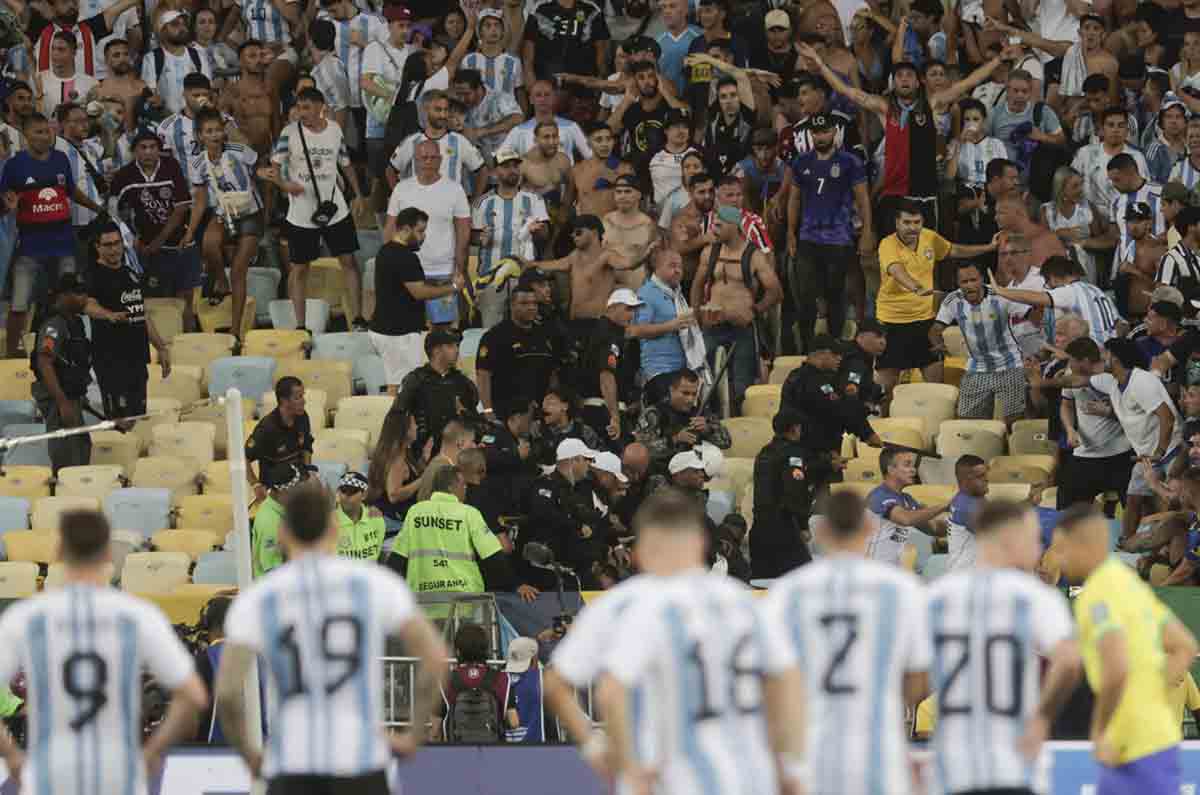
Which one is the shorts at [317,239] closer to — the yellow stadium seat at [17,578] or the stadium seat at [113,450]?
the stadium seat at [113,450]

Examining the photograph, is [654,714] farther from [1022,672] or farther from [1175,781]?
[1175,781]

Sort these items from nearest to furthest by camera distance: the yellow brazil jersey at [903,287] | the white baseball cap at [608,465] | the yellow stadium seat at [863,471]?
1. the white baseball cap at [608,465]
2. the yellow stadium seat at [863,471]
3. the yellow brazil jersey at [903,287]

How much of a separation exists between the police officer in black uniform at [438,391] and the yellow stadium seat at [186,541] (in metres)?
1.75

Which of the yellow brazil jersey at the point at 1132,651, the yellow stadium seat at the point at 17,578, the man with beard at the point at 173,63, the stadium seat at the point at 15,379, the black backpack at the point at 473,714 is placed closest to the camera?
the yellow brazil jersey at the point at 1132,651

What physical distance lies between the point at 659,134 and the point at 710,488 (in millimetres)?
3760

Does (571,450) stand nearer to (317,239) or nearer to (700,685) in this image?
(317,239)

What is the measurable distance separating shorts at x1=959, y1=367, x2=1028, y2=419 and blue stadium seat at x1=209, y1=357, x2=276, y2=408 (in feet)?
17.2

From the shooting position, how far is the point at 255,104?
21344 millimetres

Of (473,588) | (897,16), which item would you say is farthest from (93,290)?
(897,16)

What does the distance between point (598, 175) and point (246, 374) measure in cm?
308

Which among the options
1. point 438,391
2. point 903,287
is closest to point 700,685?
point 438,391

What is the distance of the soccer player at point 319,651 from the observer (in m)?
9.53

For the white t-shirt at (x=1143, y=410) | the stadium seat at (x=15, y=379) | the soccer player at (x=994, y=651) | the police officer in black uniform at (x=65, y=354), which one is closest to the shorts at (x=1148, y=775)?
the soccer player at (x=994, y=651)

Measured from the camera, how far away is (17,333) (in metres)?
20.4
